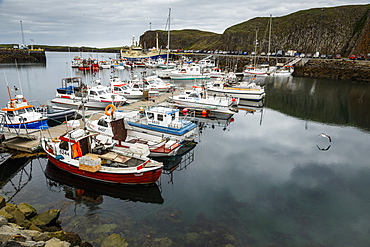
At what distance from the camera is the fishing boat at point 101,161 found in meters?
13.5

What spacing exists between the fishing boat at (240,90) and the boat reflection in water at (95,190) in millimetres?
26776

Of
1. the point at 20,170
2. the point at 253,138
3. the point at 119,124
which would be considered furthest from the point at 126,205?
the point at 253,138

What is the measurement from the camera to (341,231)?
453 inches

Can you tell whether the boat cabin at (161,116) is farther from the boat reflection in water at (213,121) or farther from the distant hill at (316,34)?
the distant hill at (316,34)

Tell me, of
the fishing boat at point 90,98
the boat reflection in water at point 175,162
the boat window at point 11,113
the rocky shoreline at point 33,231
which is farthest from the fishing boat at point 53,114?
the rocky shoreline at point 33,231

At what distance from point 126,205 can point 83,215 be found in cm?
205

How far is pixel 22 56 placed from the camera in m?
95.8

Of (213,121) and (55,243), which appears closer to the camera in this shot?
(55,243)

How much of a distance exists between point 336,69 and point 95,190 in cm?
7386

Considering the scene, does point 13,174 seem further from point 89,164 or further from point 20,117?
point 89,164

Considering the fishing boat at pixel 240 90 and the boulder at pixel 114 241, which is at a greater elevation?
the fishing boat at pixel 240 90

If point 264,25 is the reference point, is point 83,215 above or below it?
below

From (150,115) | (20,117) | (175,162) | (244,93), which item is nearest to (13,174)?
(20,117)

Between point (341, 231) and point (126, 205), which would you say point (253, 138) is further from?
point (126, 205)
